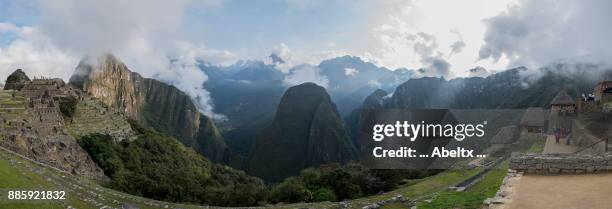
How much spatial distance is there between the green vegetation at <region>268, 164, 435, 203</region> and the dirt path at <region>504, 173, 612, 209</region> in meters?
29.0

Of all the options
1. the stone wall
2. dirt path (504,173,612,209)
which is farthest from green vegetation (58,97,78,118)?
dirt path (504,173,612,209)

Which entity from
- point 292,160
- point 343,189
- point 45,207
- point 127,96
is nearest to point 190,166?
point 343,189

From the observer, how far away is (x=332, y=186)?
4903cm

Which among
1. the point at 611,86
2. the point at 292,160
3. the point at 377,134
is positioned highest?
the point at 611,86

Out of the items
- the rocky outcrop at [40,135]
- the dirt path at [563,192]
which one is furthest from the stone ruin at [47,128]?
the dirt path at [563,192]

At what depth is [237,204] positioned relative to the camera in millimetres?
48656

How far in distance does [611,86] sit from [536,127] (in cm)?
910

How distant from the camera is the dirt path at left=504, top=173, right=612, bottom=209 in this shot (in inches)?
541

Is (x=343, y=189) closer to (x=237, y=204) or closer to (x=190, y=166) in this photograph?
(x=237, y=204)

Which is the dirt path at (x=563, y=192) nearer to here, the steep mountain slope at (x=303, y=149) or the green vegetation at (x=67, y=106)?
the green vegetation at (x=67, y=106)

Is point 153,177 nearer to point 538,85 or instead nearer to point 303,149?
point 538,85

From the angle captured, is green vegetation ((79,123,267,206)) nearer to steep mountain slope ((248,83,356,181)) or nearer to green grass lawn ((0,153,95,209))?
green grass lawn ((0,153,95,209))

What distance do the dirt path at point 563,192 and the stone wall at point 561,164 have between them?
74cm

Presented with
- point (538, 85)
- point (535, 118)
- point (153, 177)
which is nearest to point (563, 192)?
point (535, 118)
